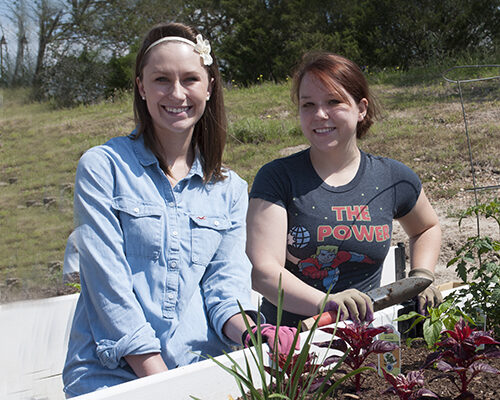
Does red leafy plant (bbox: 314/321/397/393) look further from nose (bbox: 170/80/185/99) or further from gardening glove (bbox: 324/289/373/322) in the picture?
nose (bbox: 170/80/185/99)

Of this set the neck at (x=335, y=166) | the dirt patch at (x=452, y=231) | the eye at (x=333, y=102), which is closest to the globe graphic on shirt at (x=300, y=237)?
the neck at (x=335, y=166)

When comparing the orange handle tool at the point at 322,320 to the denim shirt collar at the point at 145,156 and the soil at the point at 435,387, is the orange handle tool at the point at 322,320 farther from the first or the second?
the denim shirt collar at the point at 145,156

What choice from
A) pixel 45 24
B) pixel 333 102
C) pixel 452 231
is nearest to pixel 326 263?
pixel 333 102

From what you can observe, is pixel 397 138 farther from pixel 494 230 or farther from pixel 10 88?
pixel 10 88

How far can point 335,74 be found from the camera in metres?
1.79

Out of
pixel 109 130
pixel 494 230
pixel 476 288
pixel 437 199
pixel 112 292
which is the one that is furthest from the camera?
pixel 109 130

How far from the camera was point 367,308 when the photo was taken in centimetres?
144

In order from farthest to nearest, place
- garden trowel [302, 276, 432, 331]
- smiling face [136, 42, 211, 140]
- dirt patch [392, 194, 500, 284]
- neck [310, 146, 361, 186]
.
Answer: dirt patch [392, 194, 500, 284]
neck [310, 146, 361, 186]
garden trowel [302, 276, 432, 331]
smiling face [136, 42, 211, 140]

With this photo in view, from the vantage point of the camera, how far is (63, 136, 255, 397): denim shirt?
1.19m

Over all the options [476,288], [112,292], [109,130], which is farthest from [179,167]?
[109,130]

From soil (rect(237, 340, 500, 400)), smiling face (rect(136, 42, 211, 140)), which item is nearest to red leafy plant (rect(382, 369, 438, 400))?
soil (rect(237, 340, 500, 400))

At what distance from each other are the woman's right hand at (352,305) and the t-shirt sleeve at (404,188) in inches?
21.4

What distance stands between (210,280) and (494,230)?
3.68 metres

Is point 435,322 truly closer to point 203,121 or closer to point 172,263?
point 172,263
